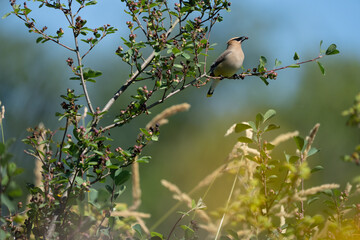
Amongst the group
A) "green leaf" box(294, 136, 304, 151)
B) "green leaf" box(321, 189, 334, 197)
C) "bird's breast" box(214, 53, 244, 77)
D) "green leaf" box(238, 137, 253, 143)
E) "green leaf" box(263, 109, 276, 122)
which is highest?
"green leaf" box(263, 109, 276, 122)

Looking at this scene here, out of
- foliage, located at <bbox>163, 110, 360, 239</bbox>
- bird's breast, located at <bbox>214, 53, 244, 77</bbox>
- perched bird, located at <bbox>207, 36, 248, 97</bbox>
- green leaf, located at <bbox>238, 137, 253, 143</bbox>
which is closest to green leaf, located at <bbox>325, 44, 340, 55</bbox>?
foliage, located at <bbox>163, 110, 360, 239</bbox>

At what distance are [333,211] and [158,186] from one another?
1814 centimetres

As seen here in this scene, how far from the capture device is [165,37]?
106 inches

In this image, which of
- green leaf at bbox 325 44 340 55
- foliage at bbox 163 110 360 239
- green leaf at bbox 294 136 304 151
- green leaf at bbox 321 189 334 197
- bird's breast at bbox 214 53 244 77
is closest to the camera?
foliage at bbox 163 110 360 239

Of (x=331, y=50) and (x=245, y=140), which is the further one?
(x=331, y=50)

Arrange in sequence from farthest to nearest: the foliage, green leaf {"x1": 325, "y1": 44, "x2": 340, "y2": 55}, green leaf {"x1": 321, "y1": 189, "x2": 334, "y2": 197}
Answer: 1. green leaf {"x1": 325, "y1": 44, "x2": 340, "y2": 55}
2. green leaf {"x1": 321, "y1": 189, "x2": 334, "y2": 197}
3. the foliage

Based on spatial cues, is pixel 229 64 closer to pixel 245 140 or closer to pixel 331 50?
pixel 331 50

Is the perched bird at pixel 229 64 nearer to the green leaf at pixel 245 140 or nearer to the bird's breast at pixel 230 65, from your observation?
the bird's breast at pixel 230 65

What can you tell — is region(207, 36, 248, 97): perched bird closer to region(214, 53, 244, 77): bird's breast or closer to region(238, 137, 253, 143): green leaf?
region(214, 53, 244, 77): bird's breast

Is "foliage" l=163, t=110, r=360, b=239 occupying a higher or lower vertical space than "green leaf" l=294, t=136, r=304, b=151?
lower

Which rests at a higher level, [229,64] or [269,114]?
[269,114]

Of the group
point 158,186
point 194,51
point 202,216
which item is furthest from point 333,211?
point 158,186

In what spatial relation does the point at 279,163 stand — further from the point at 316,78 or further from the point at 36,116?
the point at 316,78

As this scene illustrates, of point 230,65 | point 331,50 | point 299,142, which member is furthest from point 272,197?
point 230,65
